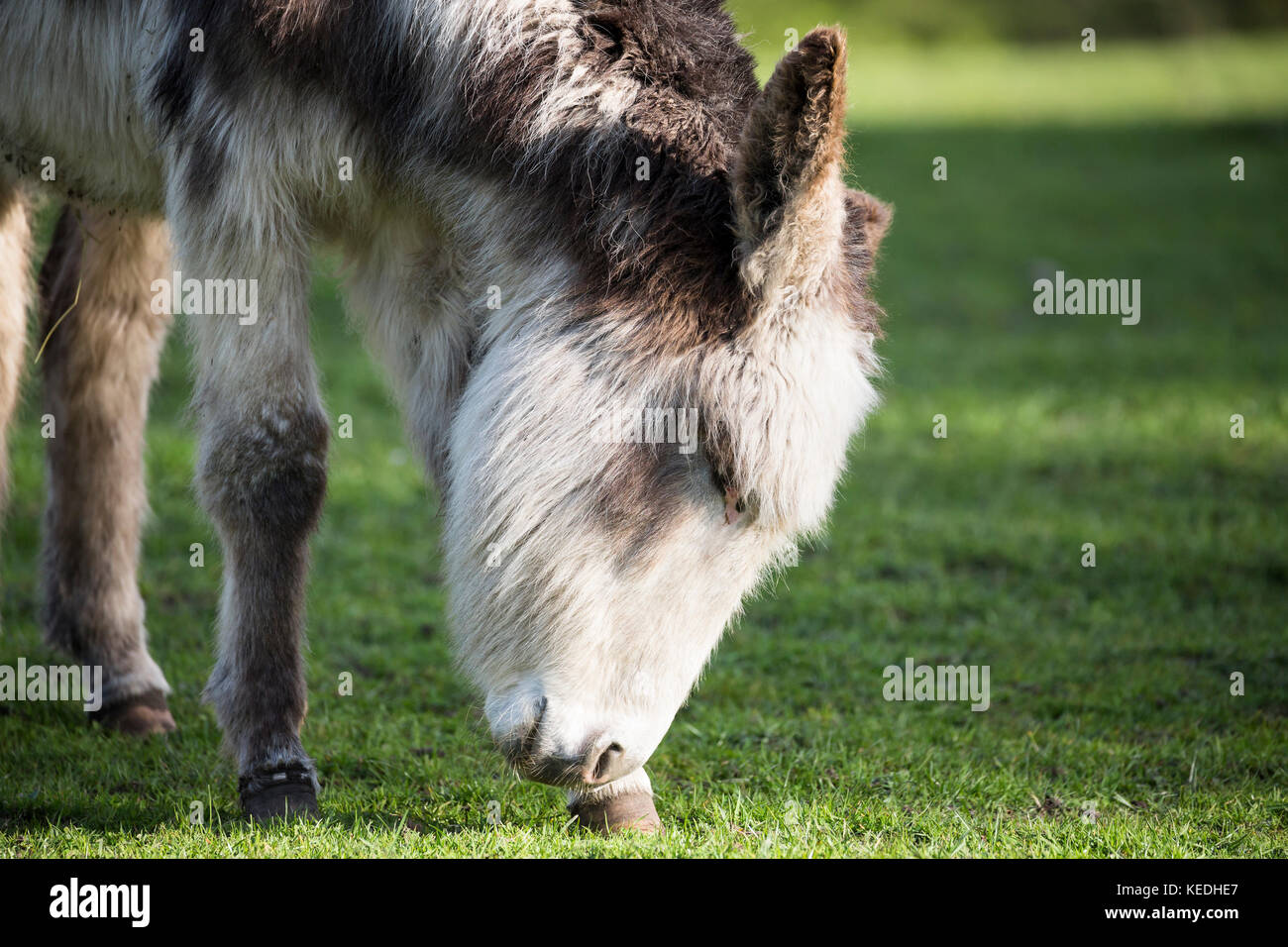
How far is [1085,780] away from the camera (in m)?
4.18

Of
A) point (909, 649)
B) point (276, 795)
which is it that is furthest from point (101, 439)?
point (909, 649)

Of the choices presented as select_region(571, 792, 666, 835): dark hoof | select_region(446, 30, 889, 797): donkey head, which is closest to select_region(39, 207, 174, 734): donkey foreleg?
select_region(571, 792, 666, 835): dark hoof

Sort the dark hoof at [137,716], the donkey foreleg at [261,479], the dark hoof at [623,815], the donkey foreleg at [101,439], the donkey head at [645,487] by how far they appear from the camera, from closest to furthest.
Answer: the donkey head at [645,487], the donkey foreleg at [261,479], the dark hoof at [623,815], the dark hoof at [137,716], the donkey foreleg at [101,439]

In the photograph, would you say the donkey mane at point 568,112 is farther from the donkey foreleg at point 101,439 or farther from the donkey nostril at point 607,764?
the donkey foreleg at point 101,439

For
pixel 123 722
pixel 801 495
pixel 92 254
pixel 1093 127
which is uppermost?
pixel 1093 127

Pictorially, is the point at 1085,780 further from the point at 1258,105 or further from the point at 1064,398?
the point at 1258,105

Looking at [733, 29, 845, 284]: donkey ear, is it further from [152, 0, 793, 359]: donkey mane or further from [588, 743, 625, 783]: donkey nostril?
[588, 743, 625, 783]: donkey nostril

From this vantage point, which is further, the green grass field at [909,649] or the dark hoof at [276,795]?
the green grass field at [909,649]

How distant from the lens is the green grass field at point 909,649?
3.76m

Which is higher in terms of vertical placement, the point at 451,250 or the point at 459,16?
the point at 459,16

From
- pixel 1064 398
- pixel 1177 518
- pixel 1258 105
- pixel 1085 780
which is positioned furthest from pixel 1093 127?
pixel 1085 780

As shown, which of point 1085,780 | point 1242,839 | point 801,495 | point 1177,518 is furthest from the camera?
point 1177,518

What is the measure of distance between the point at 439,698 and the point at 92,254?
6.77 ft

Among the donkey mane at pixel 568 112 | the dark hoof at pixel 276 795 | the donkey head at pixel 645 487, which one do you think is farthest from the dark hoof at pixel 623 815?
the donkey mane at pixel 568 112
